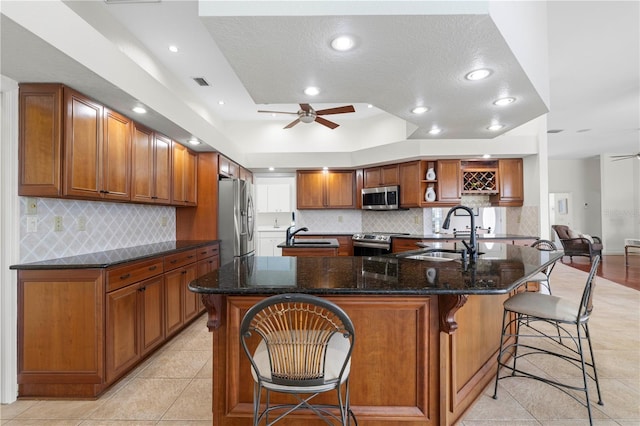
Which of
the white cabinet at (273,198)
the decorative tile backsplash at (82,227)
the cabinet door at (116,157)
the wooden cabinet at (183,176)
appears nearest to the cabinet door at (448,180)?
the white cabinet at (273,198)

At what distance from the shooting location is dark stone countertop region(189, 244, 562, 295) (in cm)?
148

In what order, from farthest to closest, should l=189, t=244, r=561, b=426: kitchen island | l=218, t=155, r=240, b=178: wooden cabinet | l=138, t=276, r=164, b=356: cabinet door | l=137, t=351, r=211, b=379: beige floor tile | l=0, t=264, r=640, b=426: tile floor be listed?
l=218, t=155, r=240, b=178: wooden cabinet → l=138, t=276, r=164, b=356: cabinet door → l=137, t=351, r=211, b=379: beige floor tile → l=0, t=264, r=640, b=426: tile floor → l=189, t=244, r=561, b=426: kitchen island

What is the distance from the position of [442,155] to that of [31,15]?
4.76 m

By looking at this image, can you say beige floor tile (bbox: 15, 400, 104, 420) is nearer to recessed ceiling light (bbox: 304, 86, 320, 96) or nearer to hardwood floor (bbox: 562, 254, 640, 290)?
recessed ceiling light (bbox: 304, 86, 320, 96)

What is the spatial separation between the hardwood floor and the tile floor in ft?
12.0

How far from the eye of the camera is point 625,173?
29.4 ft

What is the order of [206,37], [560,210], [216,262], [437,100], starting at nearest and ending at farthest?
1. [437,100]
2. [206,37]
3. [216,262]
4. [560,210]

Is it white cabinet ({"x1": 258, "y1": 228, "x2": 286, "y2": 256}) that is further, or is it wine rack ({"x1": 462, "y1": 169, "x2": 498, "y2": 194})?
white cabinet ({"x1": 258, "y1": 228, "x2": 286, "y2": 256})

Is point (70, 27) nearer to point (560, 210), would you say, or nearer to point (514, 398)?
point (514, 398)

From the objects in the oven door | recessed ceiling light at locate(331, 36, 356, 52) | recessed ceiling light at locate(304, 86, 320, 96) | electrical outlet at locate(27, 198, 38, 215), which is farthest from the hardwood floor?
electrical outlet at locate(27, 198, 38, 215)

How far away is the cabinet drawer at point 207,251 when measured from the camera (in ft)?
12.0

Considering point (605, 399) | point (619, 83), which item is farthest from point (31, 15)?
point (619, 83)

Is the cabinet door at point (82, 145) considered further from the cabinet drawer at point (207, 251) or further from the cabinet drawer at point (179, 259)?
the cabinet drawer at point (207, 251)

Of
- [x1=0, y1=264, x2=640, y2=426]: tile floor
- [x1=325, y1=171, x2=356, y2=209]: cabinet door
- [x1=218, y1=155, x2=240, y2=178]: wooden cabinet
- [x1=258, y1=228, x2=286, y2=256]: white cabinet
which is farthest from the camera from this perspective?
[x1=258, y1=228, x2=286, y2=256]: white cabinet
